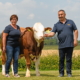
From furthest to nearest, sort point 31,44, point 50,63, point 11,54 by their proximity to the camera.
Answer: point 50,63 < point 31,44 < point 11,54

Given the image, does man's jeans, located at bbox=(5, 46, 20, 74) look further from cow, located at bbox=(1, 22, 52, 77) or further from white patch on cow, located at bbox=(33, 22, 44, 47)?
white patch on cow, located at bbox=(33, 22, 44, 47)

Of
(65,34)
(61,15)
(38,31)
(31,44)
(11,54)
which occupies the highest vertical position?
(61,15)

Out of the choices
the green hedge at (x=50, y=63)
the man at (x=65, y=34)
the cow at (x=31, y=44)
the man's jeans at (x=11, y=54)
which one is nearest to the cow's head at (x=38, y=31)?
the cow at (x=31, y=44)

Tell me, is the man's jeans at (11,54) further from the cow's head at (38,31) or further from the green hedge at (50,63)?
the green hedge at (50,63)

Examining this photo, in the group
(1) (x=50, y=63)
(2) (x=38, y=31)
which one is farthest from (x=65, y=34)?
(1) (x=50, y=63)

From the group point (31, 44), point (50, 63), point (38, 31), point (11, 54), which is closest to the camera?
point (11, 54)

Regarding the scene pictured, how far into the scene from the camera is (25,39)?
10.8 metres

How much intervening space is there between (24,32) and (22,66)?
29.7 feet

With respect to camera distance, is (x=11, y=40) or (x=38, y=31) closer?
(x=11, y=40)

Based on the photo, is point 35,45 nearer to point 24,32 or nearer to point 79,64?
point 24,32

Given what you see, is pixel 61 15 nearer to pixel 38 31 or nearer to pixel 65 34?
pixel 65 34

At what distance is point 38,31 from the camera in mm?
10227

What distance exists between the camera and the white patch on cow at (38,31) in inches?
399

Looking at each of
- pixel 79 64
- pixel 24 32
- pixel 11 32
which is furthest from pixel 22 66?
pixel 11 32
